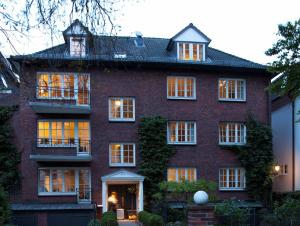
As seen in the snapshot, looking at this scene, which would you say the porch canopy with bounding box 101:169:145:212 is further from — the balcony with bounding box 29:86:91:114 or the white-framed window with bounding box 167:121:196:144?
the balcony with bounding box 29:86:91:114

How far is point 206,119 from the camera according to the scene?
32.1 m

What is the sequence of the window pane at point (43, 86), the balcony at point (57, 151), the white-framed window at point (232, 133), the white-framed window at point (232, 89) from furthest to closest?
the white-framed window at point (232, 89), the white-framed window at point (232, 133), the balcony at point (57, 151), the window pane at point (43, 86)

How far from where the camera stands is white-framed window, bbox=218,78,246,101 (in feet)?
107

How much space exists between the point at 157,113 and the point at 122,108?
2173 mm

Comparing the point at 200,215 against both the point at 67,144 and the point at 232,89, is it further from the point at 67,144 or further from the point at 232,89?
the point at 232,89

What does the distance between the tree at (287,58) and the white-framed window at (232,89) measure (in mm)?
8003

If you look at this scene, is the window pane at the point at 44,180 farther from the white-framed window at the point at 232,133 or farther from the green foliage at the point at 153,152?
the white-framed window at the point at 232,133

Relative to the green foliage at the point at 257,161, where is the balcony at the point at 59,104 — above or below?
above

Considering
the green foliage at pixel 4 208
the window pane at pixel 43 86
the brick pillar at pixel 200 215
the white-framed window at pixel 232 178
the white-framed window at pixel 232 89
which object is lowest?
the white-framed window at pixel 232 178

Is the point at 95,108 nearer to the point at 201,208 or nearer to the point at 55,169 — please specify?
the point at 55,169

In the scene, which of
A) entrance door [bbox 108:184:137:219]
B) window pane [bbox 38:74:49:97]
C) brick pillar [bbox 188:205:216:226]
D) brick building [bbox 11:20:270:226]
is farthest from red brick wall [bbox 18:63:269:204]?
brick pillar [bbox 188:205:216:226]

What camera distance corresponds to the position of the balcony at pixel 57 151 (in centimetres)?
2908

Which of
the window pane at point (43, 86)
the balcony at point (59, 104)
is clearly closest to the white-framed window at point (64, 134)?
the balcony at point (59, 104)

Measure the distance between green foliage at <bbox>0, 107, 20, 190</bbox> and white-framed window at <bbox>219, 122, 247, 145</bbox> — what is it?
1260 cm
